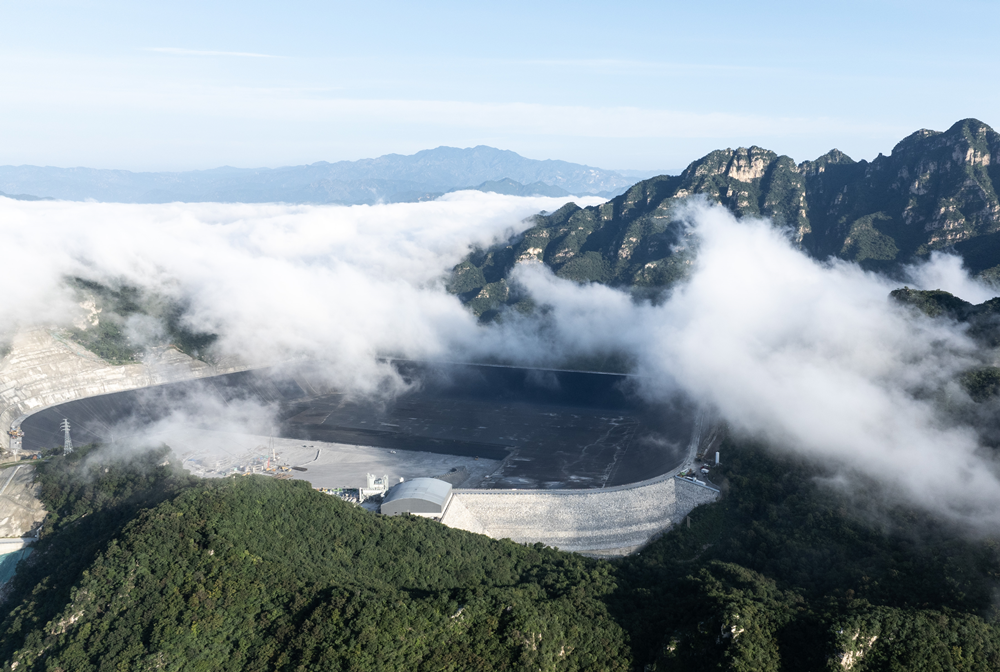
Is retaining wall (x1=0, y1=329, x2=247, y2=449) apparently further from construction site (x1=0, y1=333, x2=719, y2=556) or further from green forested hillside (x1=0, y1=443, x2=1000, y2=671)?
green forested hillside (x1=0, y1=443, x2=1000, y2=671)

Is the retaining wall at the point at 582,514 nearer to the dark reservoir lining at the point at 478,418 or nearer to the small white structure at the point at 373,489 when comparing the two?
the dark reservoir lining at the point at 478,418

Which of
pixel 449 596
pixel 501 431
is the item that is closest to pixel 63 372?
pixel 501 431

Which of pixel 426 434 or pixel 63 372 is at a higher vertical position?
pixel 63 372

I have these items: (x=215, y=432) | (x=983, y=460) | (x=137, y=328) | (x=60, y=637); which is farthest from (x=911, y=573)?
(x=137, y=328)

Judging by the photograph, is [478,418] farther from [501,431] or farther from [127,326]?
[127,326]

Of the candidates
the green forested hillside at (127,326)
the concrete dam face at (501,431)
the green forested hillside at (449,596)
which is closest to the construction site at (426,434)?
the concrete dam face at (501,431)

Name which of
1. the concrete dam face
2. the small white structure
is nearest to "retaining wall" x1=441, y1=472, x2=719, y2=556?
the concrete dam face
